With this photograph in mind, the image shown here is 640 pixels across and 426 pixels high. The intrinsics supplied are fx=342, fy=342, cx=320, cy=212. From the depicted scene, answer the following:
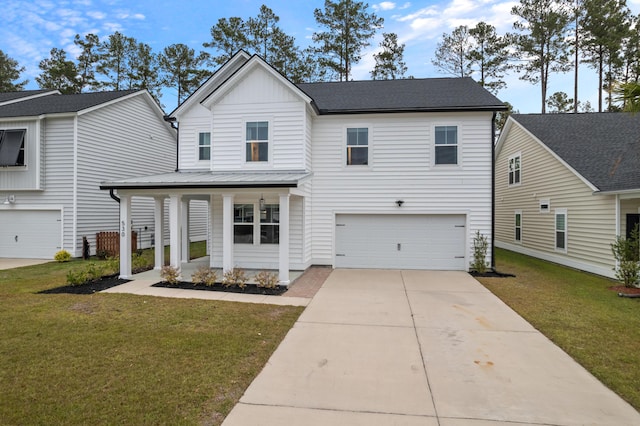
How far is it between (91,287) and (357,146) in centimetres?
877

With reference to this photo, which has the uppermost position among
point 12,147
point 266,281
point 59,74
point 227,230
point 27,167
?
point 59,74

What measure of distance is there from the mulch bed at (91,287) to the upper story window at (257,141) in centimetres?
521

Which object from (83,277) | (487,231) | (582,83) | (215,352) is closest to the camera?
(215,352)

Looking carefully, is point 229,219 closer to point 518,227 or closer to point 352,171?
point 352,171

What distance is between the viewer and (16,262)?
12844 millimetres

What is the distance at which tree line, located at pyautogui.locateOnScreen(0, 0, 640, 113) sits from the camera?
22359mm

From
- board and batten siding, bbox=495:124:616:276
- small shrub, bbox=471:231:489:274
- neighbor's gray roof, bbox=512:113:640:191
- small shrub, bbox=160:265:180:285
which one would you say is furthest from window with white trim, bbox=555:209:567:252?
small shrub, bbox=160:265:180:285

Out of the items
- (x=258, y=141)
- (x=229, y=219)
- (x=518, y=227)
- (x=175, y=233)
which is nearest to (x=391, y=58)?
(x=518, y=227)

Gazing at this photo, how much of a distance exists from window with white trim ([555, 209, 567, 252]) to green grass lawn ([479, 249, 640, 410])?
160cm

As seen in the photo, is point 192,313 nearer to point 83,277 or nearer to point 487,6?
point 83,277

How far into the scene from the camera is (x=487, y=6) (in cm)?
1950

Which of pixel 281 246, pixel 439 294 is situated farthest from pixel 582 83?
pixel 281 246

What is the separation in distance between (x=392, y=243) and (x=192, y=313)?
7.29 m

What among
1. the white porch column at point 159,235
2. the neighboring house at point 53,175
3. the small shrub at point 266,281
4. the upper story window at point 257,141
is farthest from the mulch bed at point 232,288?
the neighboring house at point 53,175
